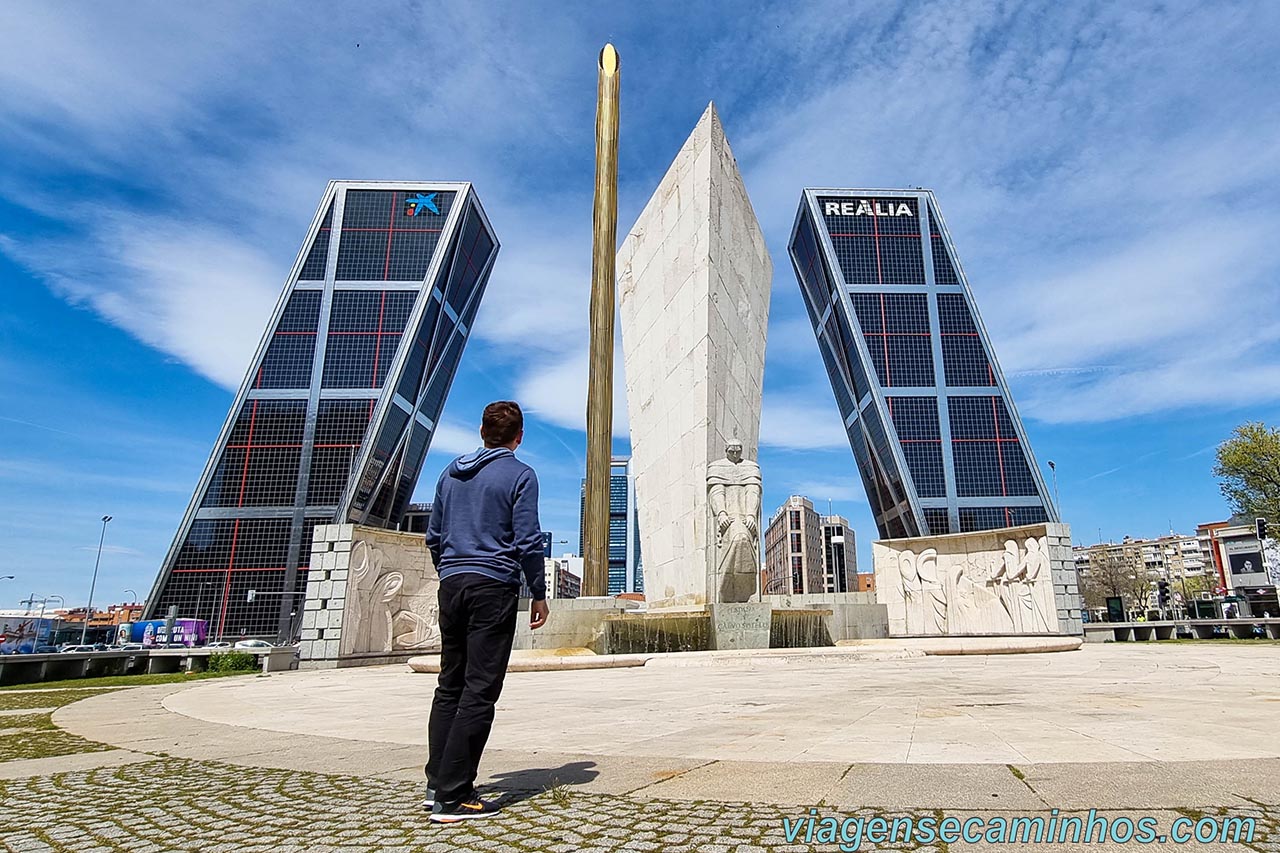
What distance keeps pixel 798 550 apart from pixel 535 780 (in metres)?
94.2

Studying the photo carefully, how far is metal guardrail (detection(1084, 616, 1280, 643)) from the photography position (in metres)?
21.8

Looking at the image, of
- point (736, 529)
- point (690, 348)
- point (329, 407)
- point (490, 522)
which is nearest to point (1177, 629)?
point (690, 348)

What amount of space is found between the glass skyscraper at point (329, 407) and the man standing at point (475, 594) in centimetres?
4939

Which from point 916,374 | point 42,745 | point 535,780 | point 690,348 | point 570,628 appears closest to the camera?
point 535,780

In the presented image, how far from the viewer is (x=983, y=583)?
16859mm

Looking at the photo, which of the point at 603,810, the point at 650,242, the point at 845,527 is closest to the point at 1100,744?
the point at 603,810

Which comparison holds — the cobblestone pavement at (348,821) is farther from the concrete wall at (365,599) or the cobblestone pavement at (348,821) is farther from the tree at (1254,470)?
the tree at (1254,470)

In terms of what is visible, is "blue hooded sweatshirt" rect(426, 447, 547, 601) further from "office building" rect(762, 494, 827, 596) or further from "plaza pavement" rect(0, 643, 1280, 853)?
"office building" rect(762, 494, 827, 596)

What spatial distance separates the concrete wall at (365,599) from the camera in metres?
14.6

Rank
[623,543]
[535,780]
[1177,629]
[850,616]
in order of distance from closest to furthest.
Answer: [535,780], [850,616], [1177,629], [623,543]

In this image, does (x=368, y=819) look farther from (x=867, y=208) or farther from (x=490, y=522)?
(x=867, y=208)

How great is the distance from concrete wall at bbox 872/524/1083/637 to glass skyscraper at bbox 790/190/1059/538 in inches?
1496

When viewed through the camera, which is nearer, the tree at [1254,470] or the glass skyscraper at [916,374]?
the tree at [1254,470]

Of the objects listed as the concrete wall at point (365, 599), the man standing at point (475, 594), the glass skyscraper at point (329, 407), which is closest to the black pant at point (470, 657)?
the man standing at point (475, 594)
